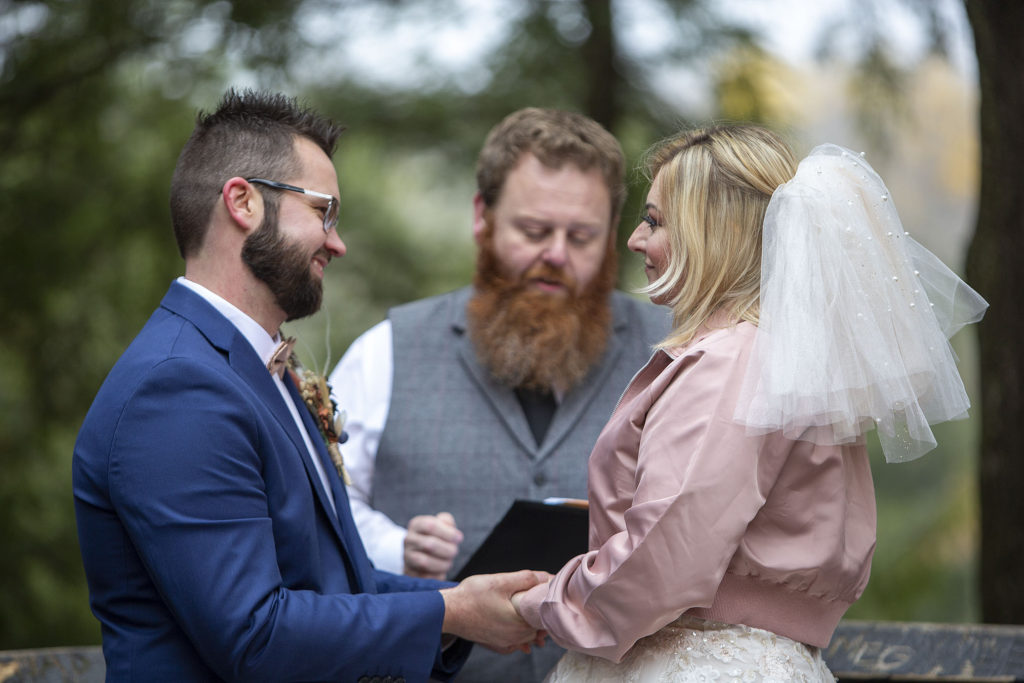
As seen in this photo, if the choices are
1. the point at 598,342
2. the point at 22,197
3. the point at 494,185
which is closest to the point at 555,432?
the point at 598,342

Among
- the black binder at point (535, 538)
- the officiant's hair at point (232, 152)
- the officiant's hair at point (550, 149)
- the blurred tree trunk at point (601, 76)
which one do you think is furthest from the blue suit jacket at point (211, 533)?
the blurred tree trunk at point (601, 76)

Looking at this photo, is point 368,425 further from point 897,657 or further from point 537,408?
point 897,657

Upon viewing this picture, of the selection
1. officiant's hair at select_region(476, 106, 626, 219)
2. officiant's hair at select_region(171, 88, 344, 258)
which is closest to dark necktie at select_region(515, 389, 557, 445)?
officiant's hair at select_region(476, 106, 626, 219)

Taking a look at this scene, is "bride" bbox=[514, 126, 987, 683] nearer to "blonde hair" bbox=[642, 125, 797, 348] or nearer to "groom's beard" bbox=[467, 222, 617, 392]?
"blonde hair" bbox=[642, 125, 797, 348]

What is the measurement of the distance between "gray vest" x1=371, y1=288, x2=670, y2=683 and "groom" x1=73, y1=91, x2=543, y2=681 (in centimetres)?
63

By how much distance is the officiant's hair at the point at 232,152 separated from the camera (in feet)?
7.99

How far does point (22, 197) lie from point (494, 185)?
9.85 feet

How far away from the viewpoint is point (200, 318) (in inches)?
90.7

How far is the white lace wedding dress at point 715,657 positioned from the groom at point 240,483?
395mm

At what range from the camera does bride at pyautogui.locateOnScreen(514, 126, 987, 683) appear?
1.95 meters

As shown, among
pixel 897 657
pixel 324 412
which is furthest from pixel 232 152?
pixel 897 657

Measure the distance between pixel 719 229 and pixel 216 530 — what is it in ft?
4.04

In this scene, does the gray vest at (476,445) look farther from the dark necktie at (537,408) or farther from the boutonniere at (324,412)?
the boutonniere at (324,412)

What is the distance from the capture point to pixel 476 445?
10.8ft
